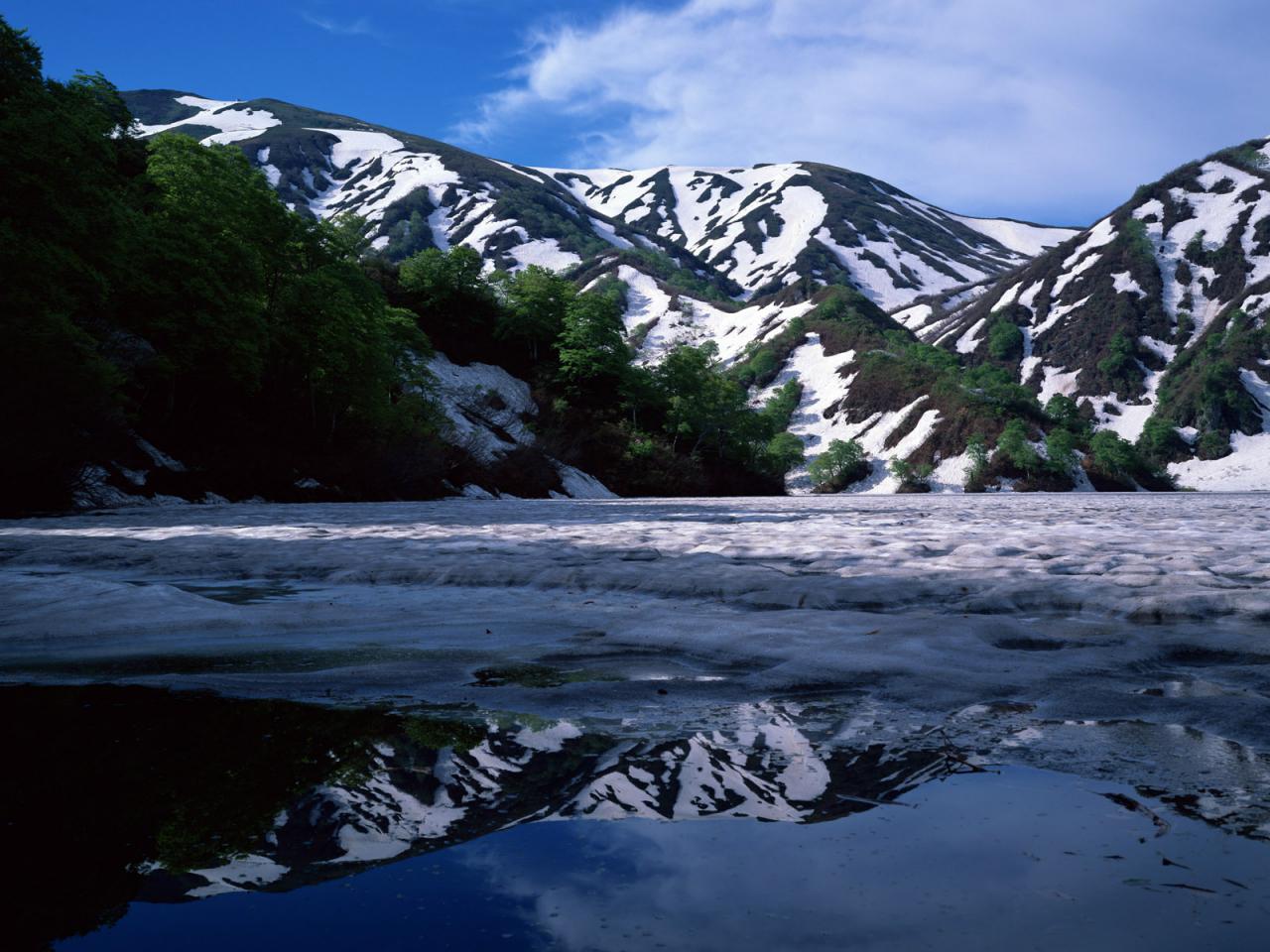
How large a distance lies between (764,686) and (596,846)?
1.49 m

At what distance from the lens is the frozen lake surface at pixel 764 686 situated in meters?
1.59

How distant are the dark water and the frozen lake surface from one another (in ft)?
0.04

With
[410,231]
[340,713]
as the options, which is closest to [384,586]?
[340,713]

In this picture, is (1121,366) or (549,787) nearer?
(549,787)

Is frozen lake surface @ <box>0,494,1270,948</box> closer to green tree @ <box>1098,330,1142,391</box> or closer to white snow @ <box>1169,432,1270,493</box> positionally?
white snow @ <box>1169,432,1270,493</box>

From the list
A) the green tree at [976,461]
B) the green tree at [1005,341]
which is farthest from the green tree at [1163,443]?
the green tree at [976,461]

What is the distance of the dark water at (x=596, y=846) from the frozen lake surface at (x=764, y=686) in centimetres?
1

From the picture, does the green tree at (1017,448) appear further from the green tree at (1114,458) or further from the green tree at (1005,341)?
the green tree at (1005,341)

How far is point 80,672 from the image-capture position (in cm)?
324

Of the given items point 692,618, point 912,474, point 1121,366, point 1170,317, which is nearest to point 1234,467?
point 1121,366

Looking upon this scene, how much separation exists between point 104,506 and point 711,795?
67.6ft

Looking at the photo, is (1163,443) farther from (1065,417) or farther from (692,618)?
(692,618)

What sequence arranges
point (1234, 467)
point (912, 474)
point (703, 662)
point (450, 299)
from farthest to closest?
point (1234, 467), point (912, 474), point (450, 299), point (703, 662)

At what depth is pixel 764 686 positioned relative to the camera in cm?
300
